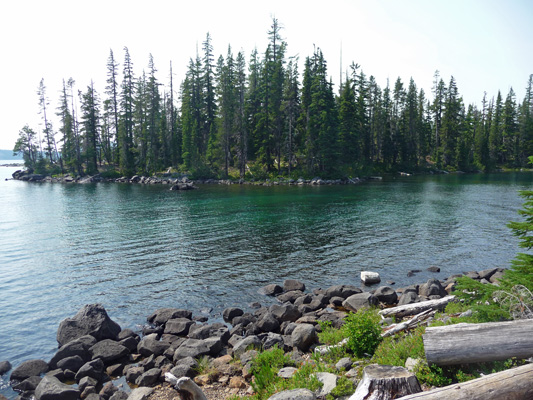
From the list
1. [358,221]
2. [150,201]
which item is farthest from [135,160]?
[358,221]

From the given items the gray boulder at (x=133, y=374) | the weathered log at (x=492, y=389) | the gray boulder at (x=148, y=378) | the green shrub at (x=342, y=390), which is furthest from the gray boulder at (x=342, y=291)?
the weathered log at (x=492, y=389)

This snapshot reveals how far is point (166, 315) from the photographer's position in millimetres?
13953

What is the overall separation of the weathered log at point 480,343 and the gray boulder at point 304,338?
4857mm

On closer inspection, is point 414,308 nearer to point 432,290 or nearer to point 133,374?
point 432,290

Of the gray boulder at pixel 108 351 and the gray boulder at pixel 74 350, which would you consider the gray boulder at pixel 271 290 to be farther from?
the gray boulder at pixel 74 350

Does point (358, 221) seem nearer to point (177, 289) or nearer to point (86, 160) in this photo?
point (177, 289)

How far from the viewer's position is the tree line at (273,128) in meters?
74.7

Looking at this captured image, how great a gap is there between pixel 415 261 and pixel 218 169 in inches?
2501

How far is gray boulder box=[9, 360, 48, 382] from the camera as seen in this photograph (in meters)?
10.3

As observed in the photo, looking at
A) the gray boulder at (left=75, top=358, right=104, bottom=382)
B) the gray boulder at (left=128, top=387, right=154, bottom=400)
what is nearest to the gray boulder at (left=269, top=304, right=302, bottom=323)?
the gray boulder at (left=128, top=387, right=154, bottom=400)

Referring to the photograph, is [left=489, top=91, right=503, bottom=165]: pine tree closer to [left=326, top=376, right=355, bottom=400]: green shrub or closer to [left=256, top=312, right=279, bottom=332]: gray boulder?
[left=256, top=312, right=279, bottom=332]: gray boulder

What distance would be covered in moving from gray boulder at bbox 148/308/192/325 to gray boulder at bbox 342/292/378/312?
6.51 m

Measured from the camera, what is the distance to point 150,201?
48.8 m

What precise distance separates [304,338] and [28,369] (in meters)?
8.35
